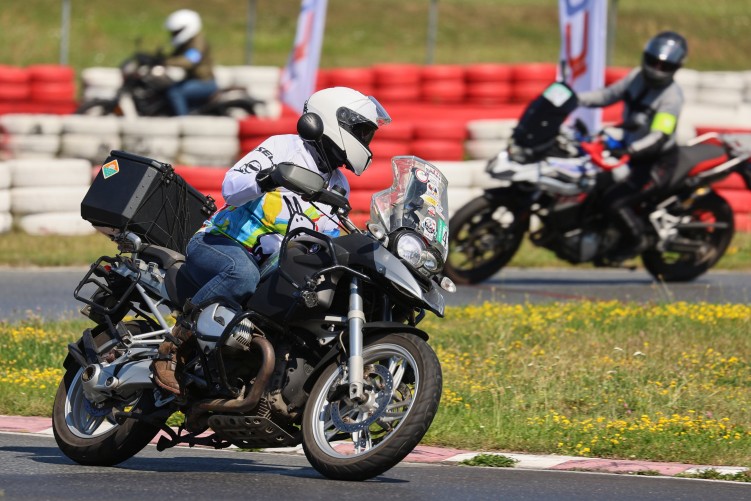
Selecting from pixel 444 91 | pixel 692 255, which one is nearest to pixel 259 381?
pixel 692 255

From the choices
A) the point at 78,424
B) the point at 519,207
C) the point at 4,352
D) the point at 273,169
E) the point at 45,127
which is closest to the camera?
the point at 273,169

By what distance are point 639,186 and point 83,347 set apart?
7.09 metres

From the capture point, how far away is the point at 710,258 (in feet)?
42.8

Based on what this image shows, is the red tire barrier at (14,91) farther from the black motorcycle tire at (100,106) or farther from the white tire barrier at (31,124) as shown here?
the white tire barrier at (31,124)

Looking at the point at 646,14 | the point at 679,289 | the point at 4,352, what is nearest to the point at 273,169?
the point at 4,352

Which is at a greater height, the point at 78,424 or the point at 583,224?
the point at 583,224

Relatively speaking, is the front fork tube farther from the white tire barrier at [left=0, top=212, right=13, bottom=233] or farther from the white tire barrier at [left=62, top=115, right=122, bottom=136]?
the white tire barrier at [left=62, top=115, right=122, bottom=136]

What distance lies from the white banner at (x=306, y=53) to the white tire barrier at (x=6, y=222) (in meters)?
4.36

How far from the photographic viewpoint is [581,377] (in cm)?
831

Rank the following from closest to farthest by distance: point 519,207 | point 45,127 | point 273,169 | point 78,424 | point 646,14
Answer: point 273,169
point 78,424
point 519,207
point 45,127
point 646,14

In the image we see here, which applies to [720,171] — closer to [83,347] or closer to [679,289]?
[679,289]

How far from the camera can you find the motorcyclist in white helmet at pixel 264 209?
239 inches

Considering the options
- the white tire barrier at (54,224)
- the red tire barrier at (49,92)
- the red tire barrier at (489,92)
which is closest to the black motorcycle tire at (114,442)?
the white tire barrier at (54,224)

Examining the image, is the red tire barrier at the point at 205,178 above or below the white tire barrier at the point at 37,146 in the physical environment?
below
